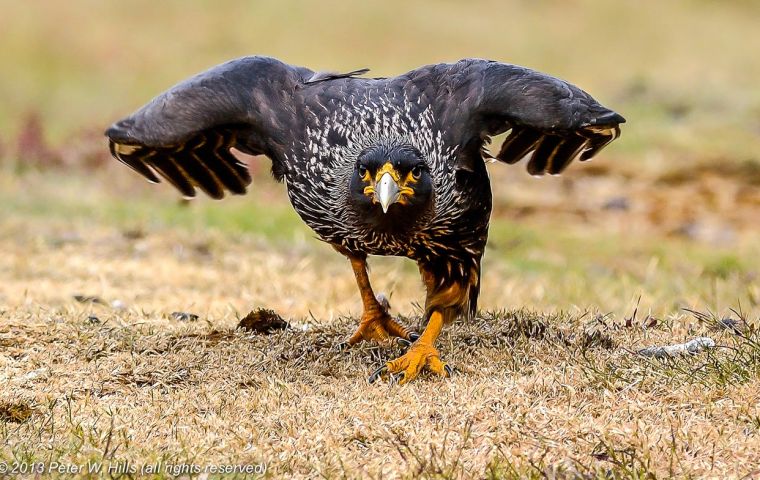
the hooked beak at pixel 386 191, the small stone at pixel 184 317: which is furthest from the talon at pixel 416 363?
the small stone at pixel 184 317

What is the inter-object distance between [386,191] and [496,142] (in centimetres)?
903

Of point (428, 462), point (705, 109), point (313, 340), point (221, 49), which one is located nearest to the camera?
point (428, 462)

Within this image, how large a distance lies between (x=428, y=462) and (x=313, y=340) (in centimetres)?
183

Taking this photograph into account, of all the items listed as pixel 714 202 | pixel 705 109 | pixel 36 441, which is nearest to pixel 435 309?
pixel 36 441

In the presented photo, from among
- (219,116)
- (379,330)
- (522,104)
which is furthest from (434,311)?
(219,116)

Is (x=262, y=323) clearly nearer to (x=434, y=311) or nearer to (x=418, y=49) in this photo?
(x=434, y=311)

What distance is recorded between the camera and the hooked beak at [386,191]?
4.30 metres

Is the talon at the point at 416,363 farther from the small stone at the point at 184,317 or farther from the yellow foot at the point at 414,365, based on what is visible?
the small stone at the point at 184,317

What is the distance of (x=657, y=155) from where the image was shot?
13695 millimetres

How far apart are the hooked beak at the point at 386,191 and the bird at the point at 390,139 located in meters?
0.02

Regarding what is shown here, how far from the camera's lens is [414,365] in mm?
4617

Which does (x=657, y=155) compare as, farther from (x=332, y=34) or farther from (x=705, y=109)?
(x=332, y=34)

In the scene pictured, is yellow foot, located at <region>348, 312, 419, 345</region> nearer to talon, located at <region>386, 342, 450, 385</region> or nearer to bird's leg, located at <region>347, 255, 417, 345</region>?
bird's leg, located at <region>347, 255, 417, 345</region>

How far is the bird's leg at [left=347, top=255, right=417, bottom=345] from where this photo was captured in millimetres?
5254
